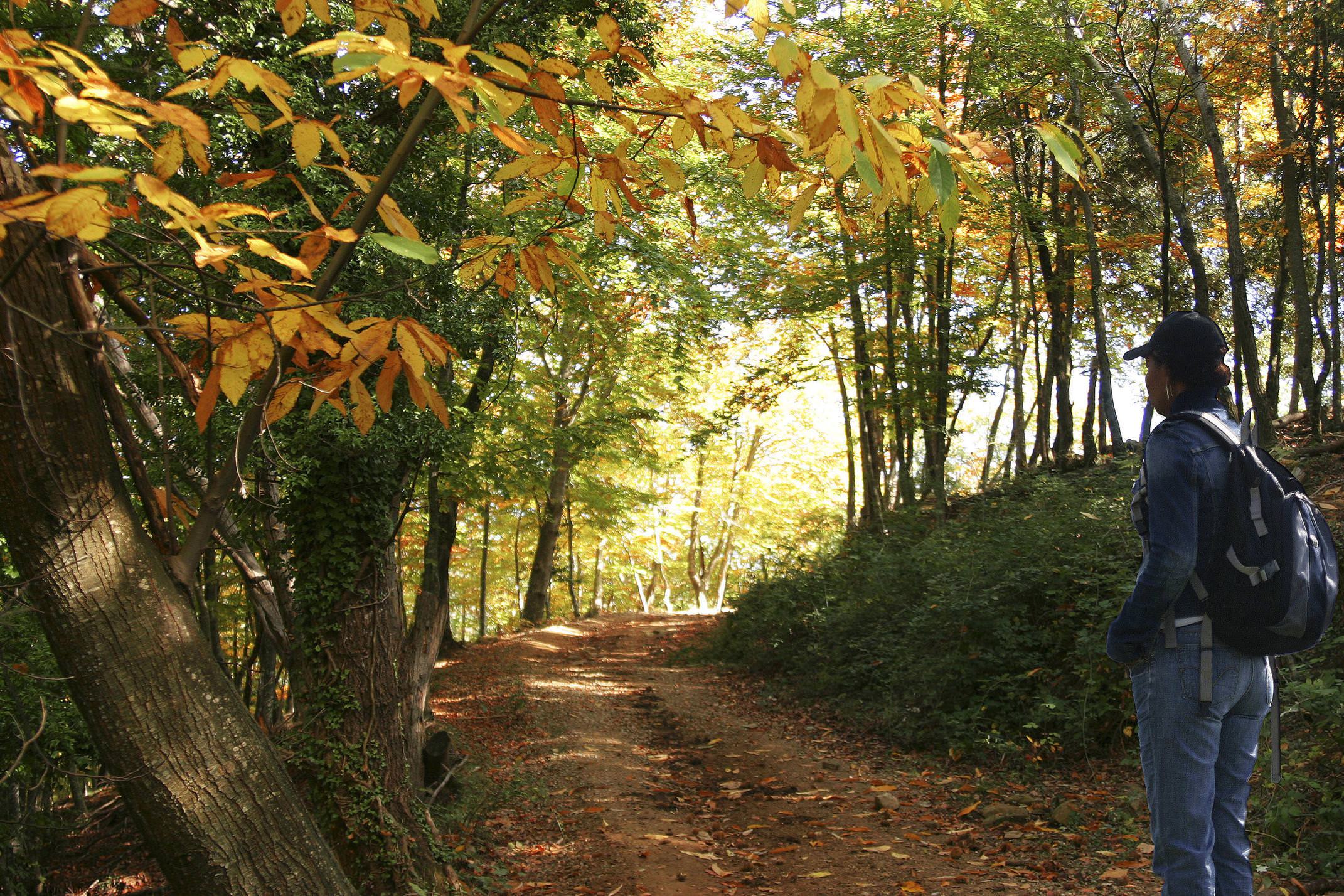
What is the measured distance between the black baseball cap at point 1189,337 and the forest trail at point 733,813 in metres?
3.09

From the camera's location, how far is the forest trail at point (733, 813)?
192 inches

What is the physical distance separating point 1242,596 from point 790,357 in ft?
41.9

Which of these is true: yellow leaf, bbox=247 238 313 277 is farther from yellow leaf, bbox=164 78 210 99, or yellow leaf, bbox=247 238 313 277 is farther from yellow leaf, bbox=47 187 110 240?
yellow leaf, bbox=164 78 210 99

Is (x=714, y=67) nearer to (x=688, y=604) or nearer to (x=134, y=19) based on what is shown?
(x=134, y=19)

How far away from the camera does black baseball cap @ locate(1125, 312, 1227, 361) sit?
2602 millimetres

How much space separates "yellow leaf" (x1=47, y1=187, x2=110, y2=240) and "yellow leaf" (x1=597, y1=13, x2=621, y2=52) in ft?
3.31

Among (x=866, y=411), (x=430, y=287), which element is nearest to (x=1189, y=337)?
(x=430, y=287)

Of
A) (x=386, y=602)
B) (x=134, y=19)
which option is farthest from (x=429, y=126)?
(x=134, y=19)

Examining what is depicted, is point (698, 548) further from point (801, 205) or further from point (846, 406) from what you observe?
point (801, 205)

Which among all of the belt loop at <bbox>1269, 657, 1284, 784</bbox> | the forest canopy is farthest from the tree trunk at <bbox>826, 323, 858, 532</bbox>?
the belt loop at <bbox>1269, 657, 1284, 784</bbox>

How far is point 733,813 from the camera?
640 centimetres

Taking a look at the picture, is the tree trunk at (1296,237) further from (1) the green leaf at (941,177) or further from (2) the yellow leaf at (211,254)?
(2) the yellow leaf at (211,254)

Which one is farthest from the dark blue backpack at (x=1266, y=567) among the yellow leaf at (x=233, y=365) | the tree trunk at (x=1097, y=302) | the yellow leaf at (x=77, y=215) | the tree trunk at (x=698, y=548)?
the tree trunk at (x=698, y=548)

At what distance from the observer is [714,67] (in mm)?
14617
